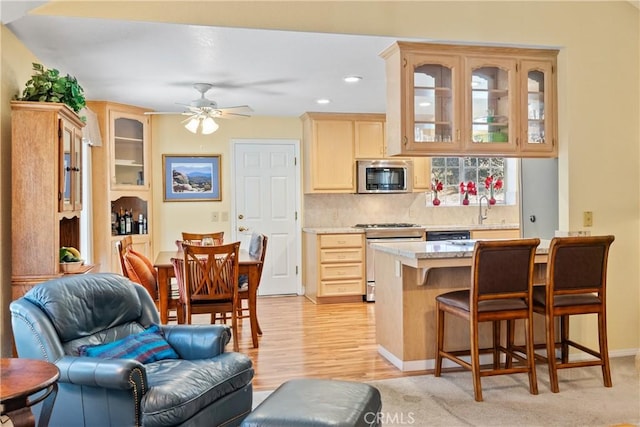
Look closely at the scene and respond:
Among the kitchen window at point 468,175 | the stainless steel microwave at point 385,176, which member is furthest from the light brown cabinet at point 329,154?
the kitchen window at point 468,175

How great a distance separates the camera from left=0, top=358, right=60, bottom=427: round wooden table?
5.67 ft

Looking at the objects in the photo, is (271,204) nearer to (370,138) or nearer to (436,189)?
(370,138)

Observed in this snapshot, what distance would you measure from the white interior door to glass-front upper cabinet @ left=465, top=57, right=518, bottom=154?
3.41 meters

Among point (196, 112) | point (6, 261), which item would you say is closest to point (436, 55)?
point (196, 112)

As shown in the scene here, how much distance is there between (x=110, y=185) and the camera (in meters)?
5.74

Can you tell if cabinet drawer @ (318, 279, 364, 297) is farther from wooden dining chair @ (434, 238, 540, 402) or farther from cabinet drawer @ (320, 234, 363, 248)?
wooden dining chair @ (434, 238, 540, 402)

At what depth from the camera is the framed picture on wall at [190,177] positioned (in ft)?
21.7

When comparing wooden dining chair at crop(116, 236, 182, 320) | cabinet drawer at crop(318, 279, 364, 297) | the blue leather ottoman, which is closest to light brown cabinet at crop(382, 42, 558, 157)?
the blue leather ottoman

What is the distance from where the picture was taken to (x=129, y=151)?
6062 mm

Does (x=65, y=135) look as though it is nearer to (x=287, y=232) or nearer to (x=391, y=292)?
(x=391, y=292)

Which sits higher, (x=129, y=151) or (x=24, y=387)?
(x=129, y=151)

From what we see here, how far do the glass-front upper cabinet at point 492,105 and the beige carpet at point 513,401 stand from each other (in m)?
1.65

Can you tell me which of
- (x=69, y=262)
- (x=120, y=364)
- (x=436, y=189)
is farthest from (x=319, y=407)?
(x=436, y=189)

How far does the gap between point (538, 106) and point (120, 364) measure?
3471 millimetres
